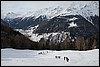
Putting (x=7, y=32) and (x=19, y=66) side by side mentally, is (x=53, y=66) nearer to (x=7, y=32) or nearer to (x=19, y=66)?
(x=19, y=66)

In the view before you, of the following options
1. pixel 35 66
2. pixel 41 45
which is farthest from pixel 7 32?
pixel 35 66

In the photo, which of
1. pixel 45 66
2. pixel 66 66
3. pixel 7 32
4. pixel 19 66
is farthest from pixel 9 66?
pixel 7 32

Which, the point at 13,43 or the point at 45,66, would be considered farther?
the point at 13,43

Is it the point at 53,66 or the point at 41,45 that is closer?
the point at 53,66

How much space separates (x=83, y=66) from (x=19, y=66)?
156 inches

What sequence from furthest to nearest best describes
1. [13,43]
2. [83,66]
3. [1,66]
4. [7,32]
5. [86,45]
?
[7,32]
[86,45]
[13,43]
[83,66]
[1,66]

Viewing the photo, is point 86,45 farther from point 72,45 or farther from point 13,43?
point 13,43

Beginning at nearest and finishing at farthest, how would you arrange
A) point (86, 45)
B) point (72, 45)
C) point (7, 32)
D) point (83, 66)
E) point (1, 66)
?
point (1, 66) → point (83, 66) → point (86, 45) → point (72, 45) → point (7, 32)

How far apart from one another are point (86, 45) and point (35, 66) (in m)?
67.4

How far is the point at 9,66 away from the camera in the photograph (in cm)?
1744

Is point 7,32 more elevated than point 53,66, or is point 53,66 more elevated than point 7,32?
point 53,66

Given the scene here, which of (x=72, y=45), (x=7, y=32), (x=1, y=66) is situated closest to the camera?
(x=1, y=66)

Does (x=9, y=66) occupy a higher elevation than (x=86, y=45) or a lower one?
higher

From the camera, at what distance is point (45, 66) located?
17.6 meters
